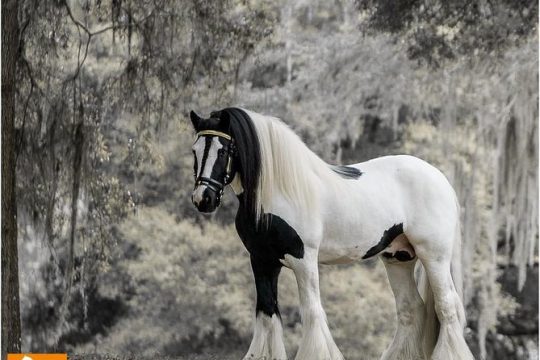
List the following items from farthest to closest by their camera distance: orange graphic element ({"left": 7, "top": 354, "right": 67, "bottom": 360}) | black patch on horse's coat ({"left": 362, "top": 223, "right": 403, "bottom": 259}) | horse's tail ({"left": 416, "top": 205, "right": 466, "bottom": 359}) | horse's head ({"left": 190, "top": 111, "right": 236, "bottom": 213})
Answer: orange graphic element ({"left": 7, "top": 354, "right": 67, "bottom": 360}) → horse's tail ({"left": 416, "top": 205, "right": 466, "bottom": 359}) → black patch on horse's coat ({"left": 362, "top": 223, "right": 403, "bottom": 259}) → horse's head ({"left": 190, "top": 111, "right": 236, "bottom": 213})

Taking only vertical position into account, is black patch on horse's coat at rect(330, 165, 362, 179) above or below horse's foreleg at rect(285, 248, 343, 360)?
above

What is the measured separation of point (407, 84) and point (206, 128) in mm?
3542

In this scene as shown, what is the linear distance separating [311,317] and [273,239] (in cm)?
37

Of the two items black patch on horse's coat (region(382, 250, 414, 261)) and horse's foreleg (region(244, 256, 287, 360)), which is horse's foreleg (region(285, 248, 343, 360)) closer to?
horse's foreleg (region(244, 256, 287, 360))

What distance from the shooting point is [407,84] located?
682cm

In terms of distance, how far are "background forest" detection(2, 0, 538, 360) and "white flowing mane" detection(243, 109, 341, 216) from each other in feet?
9.14

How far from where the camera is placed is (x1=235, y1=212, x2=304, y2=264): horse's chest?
3.62m

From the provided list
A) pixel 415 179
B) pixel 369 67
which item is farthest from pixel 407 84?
pixel 415 179

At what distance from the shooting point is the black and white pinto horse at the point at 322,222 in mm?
3602

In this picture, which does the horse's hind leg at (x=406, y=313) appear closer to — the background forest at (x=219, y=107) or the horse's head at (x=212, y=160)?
the horse's head at (x=212, y=160)

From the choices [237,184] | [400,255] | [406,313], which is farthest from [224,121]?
[406,313]

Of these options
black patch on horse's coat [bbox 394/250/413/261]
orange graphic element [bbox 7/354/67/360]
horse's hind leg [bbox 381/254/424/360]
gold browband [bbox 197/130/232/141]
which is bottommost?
orange graphic element [bbox 7/354/67/360]

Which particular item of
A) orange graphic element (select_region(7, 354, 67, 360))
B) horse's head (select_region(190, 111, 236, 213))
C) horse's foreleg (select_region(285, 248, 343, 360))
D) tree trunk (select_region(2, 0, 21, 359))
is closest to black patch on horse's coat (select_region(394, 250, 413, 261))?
horse's foreleg (select_region(285, 248, 343, 360))

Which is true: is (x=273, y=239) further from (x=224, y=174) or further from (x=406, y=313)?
(x=406, y=313)
